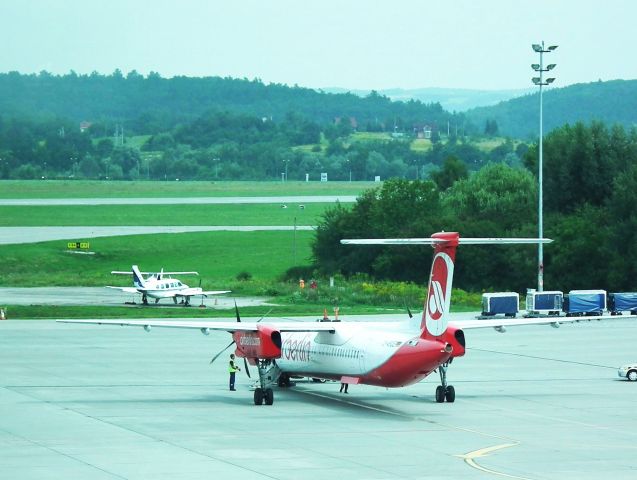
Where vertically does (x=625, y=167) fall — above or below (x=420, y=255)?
above

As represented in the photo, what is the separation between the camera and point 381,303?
8819 cm

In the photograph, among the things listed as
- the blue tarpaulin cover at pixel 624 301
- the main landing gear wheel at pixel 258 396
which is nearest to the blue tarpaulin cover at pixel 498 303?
the blue tarpaulin cover at pixel 624 301

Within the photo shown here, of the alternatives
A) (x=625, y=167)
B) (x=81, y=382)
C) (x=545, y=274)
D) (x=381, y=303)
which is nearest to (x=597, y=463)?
(x=81, y=382)

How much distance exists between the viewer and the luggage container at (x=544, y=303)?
3098 inches

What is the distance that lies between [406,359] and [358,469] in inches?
360

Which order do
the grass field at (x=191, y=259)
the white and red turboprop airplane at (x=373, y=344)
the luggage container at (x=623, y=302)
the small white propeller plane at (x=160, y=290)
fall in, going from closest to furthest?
1. the white and red turboprop airplane at (x=373, y=344)
2. the luggage container at (x=623, y=302)
3. the grass field at (x=191, y=259)
4. the small white propeller plane at (x=160, y=290)

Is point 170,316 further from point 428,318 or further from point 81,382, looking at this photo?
point 428,318

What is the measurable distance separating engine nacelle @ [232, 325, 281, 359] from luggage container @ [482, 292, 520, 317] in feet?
117

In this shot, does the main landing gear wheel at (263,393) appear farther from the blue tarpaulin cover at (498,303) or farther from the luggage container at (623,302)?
the luggage container at (623,302)

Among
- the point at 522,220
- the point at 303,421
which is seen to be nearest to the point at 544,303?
the point at 522,220

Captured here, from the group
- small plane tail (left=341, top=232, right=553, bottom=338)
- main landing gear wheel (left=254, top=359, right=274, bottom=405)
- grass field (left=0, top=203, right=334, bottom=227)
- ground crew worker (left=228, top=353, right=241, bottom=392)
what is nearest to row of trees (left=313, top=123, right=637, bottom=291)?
grass field (left=0, top=203, right=334, bottom=227)

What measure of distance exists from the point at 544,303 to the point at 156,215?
101088 mm

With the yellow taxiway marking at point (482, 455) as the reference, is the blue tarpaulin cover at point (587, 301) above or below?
above

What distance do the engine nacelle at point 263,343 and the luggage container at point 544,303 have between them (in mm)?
37781
